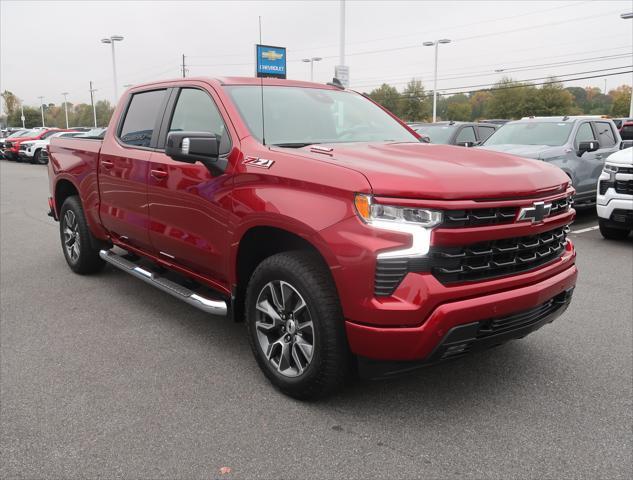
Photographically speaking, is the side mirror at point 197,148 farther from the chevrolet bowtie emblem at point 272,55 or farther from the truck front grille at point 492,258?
the chevrolet bowtie emblem at point 272,55

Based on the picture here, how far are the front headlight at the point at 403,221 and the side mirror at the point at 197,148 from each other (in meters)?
1.11

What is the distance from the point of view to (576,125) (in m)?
9.96

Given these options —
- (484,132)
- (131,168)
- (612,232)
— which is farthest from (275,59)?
(131,168)

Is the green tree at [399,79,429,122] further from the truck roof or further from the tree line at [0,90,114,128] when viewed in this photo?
the truck roof

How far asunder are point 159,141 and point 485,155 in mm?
2455

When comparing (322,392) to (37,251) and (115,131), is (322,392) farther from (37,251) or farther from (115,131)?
(37,251)

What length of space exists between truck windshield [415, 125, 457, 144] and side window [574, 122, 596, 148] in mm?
2948

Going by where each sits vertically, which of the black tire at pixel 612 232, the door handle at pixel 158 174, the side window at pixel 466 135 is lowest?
the black tire at pixel 612 232

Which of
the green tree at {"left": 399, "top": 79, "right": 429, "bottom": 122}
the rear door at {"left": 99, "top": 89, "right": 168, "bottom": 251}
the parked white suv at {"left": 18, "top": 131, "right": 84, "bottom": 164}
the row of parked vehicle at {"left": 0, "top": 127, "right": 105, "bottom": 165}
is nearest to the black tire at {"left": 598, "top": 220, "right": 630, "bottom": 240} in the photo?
the rear door at {"left": 99, "top": 89, "right": 168, "bottom": 251}

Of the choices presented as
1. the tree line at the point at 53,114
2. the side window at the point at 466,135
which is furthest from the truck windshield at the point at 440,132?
the tree line at the point at 53,114

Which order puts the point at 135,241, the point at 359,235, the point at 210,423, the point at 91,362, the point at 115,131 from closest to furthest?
the point at 359,235
the point at 210,423
the point at 91,362
the point at 135,241
the point at 115,131

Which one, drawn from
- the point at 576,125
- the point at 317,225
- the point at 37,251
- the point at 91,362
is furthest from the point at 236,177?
the point at 576,125

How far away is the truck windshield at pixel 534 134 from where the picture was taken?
9.89 meters

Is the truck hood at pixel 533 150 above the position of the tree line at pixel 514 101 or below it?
below
